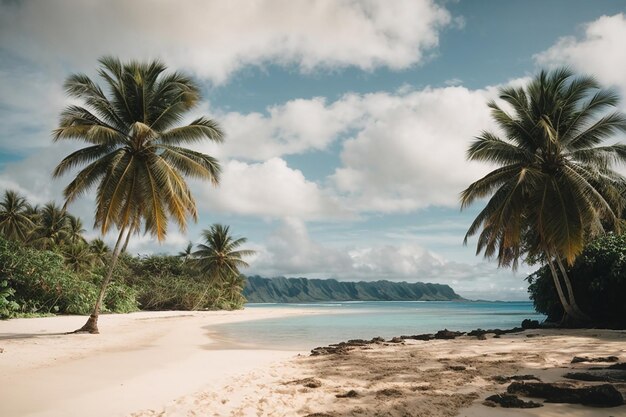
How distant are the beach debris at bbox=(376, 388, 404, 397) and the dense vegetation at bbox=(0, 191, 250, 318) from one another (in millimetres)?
22607

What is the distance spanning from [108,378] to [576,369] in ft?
29.2

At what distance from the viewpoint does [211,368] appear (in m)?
8.77

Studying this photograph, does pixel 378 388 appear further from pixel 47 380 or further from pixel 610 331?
pixel 610 331

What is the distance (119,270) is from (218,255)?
10.4 meters

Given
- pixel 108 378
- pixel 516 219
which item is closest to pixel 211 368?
pixel 108 378

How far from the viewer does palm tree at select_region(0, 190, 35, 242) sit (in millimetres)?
38312

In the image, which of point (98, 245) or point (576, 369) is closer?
point (576, 369)

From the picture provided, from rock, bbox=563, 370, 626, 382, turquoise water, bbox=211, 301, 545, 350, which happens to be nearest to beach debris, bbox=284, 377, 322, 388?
rock, bbox=563, 370, 626, 382

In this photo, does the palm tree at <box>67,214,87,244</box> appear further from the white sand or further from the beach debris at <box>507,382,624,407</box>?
the beach debris at <box>507,382,624,407</box>

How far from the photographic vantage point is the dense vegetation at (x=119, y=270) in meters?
24.5

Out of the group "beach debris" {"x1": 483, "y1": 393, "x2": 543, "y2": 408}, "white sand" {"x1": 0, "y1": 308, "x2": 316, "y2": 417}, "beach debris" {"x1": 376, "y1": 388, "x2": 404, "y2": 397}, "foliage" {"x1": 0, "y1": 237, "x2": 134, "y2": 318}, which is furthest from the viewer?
"foliage" {"x1": 0, "y1": 237, "x2": 134, "y2": 318}

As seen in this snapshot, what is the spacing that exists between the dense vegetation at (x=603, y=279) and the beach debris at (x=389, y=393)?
14085 millimetres

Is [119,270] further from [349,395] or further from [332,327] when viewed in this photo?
[349,395]

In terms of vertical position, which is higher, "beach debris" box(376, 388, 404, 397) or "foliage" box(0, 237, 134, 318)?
"foliage" box(0, 237, 134, 318)
